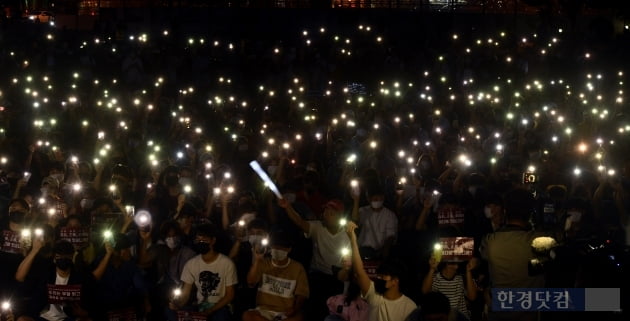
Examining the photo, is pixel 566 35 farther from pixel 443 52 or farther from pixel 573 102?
pixel 573 102

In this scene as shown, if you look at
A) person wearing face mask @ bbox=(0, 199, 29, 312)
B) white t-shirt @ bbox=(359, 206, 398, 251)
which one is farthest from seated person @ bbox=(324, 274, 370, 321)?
person wearing face mask @ bbox=(0, 199, 29, 312)

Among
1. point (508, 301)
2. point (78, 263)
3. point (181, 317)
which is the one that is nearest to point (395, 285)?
point (508, 301)

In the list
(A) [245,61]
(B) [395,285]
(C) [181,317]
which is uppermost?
(A) [245,61]

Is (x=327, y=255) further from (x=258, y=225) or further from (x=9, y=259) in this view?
(x=9, y=259)

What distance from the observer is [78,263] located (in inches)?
351

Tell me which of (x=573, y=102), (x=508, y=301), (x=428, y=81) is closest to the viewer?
(x=508, y=301)

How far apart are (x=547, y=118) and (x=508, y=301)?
35.4 ft

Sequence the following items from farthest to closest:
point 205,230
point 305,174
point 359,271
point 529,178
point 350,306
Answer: point 305,174 → point 529,178 → point 205,230 → point 350,306 → point 359,271

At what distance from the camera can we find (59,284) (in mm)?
8172

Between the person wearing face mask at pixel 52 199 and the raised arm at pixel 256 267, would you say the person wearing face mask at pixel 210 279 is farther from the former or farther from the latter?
the person wearing face mask at pixel 52 199

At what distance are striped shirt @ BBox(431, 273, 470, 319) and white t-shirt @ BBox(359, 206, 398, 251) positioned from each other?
1.93 m

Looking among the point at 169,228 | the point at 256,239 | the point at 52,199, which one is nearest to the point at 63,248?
the point at 169,228

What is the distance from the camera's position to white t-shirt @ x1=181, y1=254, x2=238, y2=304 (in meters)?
8.63

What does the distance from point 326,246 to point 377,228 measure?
62 cm
